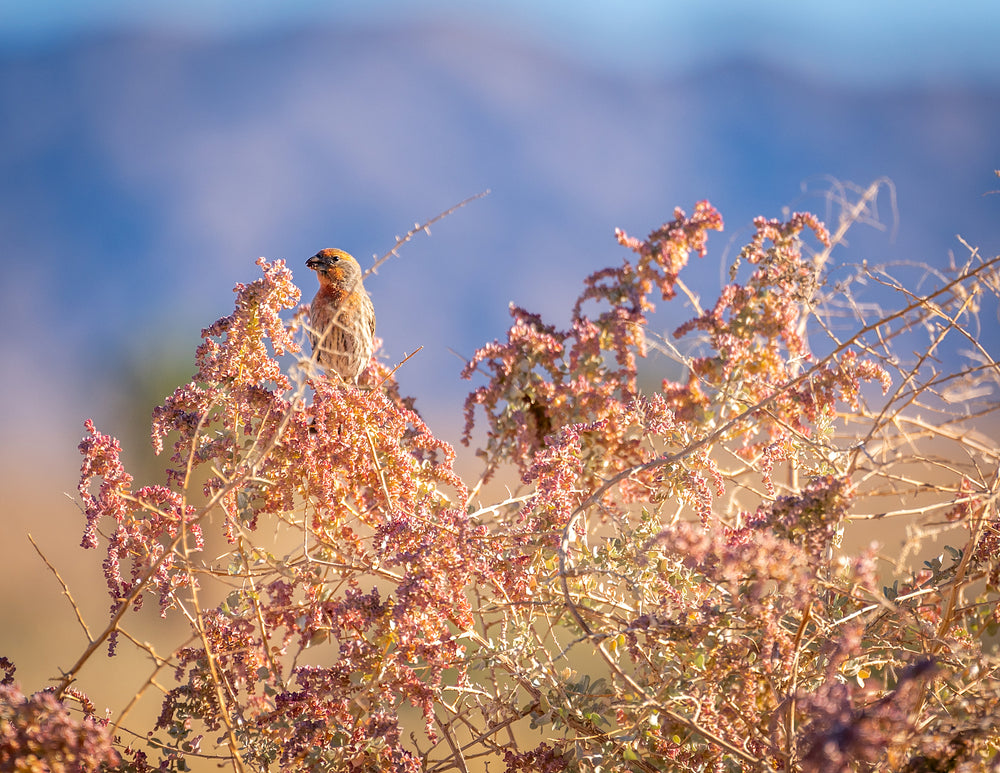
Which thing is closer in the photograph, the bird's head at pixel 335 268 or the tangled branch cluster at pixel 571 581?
the tangled branch cluster at pixel 571 581

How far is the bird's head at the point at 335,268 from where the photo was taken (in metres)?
4.34

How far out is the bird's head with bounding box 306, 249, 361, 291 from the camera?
4.34m

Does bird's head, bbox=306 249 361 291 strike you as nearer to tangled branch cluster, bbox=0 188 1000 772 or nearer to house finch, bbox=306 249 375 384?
house finch, bbox=306 249 375 384

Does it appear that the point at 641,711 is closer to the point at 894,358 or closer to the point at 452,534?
the point at 452,534

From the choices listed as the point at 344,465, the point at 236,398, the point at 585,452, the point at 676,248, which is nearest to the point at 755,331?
the point at 676,248

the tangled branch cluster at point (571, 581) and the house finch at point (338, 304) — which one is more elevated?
the house finch at point (338, 304)

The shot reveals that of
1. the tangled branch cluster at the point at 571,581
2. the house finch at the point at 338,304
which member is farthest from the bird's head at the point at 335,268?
the tangled branch cluster at the point at 571,581

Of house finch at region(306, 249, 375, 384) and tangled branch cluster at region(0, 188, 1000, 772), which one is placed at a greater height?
house finch at region(306, 249, 375, 384)

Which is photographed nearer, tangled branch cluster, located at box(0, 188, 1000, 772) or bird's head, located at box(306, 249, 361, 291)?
tangled branch cluster, located at box(0, 188, 1000, 772)

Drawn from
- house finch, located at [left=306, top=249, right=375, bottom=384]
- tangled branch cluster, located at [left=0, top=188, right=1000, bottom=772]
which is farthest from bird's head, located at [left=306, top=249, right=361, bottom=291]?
tangled branch cluster, located at [left=0, top=188, right=1000, bottom=772]

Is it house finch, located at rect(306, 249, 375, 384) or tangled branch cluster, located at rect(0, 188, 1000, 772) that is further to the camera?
house finch, located at rect(306, 249, 375, 384)

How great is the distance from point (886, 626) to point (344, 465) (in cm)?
142

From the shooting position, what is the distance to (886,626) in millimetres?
2109

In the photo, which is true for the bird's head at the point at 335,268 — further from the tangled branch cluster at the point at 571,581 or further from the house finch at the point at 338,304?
the tangled branch cluster at the point at 571,581
